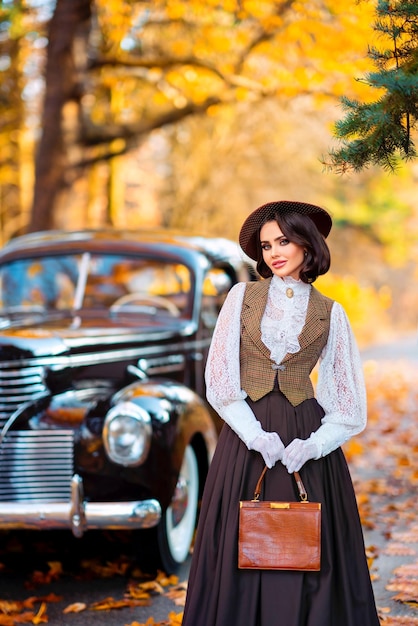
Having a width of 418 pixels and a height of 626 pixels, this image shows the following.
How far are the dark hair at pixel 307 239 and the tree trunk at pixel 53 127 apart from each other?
883cm

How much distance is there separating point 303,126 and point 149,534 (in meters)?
18.6

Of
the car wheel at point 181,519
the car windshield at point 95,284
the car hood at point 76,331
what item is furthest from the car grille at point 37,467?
the car windshield at point 95,284

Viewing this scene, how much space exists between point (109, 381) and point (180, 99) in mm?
9715

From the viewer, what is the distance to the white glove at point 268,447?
9.97ft

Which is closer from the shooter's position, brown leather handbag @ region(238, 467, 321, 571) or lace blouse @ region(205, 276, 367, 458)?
brown leather handbag @ region(238, 467, 321, 571)

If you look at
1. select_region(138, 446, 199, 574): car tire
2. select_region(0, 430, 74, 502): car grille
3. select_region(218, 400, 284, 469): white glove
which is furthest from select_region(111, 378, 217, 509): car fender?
select_region(218, 400, 284, 469): white glove

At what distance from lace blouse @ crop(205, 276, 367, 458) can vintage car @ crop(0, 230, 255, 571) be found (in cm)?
157

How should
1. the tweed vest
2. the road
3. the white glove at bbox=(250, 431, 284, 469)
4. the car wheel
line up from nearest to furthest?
the white glove at bbox=(250, 431, 284, 469) < the tweed vest < the road < the car wheel

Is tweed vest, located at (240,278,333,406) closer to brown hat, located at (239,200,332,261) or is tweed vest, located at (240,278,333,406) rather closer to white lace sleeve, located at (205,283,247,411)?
white lace sleeve, located at (205,283,247,411)

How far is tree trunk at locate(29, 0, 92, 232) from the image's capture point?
1179 cm

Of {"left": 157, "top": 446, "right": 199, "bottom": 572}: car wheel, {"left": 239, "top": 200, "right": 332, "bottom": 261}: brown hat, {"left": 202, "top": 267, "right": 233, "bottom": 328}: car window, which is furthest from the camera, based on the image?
{"left": 202, "top": 267, "right": 233, "bottom": 328}: car window

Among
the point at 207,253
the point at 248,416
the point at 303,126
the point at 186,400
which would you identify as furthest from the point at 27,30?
the point at 303,126

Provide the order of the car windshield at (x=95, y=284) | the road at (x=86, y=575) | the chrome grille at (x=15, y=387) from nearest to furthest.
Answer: the road at (x=86, y=575) < the chrome grille at (x=15, y=387) < the car windshield at (x=95, y=284)

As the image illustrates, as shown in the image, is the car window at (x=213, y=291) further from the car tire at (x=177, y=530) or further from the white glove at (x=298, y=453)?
the white glove at (x=298, y=453)
